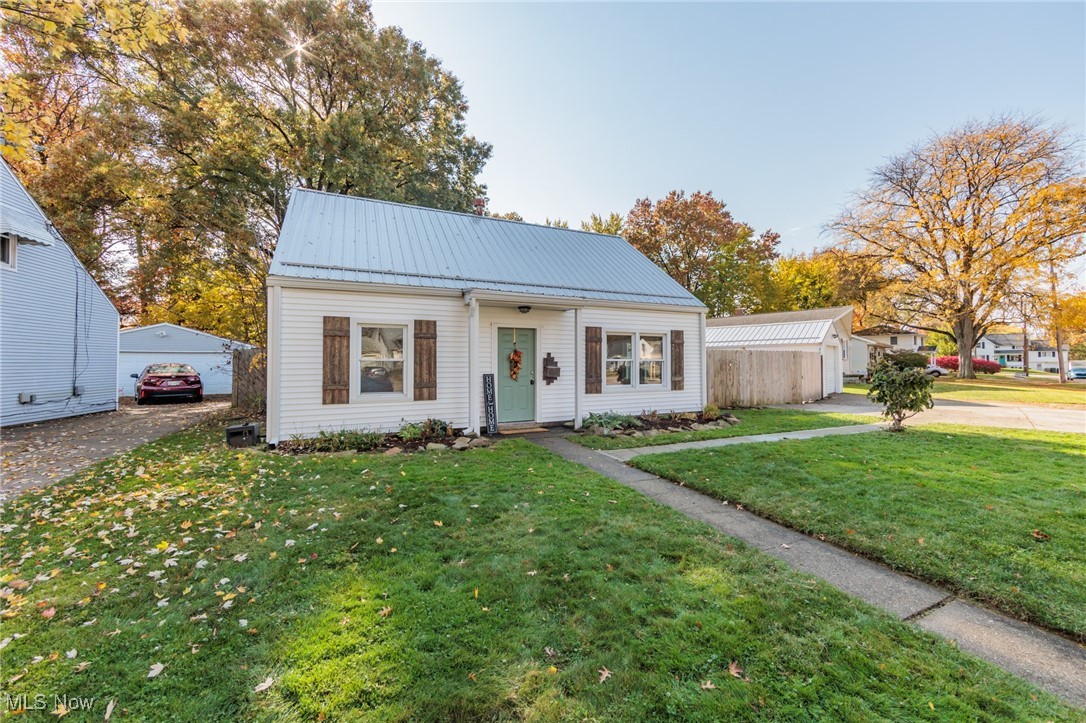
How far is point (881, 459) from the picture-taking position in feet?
21.1

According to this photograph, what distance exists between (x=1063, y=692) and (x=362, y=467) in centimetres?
655

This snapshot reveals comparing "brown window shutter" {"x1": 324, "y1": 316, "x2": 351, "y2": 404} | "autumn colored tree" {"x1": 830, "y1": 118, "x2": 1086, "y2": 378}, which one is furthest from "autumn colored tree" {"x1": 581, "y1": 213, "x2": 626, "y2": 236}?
"brown window shutter" {"x1": 324, "y1": 316, "x2": 351, "y2": 404}

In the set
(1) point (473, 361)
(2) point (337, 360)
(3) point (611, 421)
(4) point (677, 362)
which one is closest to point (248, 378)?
(2) point (337, 360)

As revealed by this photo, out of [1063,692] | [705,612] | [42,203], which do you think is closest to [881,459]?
[1063,692]

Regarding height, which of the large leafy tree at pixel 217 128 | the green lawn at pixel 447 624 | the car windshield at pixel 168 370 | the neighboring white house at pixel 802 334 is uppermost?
the large leafy tree at pixel 217 128

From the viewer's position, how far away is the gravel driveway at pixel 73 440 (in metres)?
6.01

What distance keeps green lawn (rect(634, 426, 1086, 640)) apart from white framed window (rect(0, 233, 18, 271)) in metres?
14.7

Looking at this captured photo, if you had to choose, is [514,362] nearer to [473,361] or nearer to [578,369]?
[473,361]

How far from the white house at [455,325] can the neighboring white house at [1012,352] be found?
85.0m

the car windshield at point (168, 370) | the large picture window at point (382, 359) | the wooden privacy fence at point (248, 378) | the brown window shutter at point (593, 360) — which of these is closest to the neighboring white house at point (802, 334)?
the brown window shutter at point (593, 360)

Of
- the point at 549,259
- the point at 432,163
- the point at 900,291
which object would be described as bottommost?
the point at 549,259

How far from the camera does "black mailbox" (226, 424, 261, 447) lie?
740 centimetres

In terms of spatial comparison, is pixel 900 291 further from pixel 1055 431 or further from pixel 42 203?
pixel 42 203

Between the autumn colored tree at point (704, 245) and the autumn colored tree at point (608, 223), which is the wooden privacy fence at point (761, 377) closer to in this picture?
the autumn colored tree at point (704, 245)
